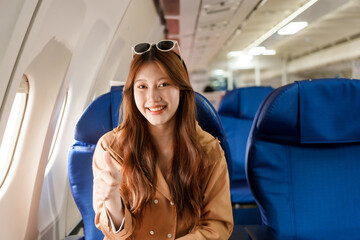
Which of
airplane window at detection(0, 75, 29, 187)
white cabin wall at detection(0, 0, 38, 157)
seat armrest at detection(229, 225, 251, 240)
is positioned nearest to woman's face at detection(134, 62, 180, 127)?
white cabin wall at detection(0, 0, 38, 157)

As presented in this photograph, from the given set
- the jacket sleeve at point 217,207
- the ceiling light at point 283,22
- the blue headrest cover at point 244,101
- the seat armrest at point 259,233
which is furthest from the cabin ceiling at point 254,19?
the jacket sleeve at point 217,207

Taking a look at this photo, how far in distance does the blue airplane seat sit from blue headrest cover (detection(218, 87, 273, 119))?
1.74 metres

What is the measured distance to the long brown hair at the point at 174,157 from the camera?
1.63 metres

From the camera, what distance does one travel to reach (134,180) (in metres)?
1.65

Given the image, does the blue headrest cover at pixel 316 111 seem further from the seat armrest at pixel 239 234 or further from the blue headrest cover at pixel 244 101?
the blue headrest cover at pixel 244 101

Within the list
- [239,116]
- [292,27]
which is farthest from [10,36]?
Answer: [292,27]

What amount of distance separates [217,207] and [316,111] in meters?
0.75

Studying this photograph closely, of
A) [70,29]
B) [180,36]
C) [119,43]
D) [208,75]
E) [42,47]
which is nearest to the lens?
[42,47]

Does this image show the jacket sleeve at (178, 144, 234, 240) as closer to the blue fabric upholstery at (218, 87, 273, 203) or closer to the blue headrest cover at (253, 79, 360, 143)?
the blue headrest cover at (253, 79, 360, 143)

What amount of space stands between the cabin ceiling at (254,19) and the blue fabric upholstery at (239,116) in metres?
0.94

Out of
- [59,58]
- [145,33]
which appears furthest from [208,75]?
[59,58]

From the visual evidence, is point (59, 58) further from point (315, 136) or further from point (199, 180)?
point (315, 136)

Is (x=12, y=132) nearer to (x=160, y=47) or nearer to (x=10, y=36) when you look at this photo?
(x=10, y=36)

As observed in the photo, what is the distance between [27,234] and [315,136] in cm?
177
